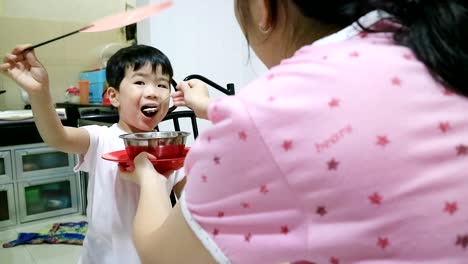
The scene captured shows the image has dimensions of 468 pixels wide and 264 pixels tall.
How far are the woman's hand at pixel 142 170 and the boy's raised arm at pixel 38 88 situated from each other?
0.24 m

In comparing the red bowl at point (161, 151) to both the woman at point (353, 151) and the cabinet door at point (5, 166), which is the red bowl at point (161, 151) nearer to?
the woman at point (353, 151)

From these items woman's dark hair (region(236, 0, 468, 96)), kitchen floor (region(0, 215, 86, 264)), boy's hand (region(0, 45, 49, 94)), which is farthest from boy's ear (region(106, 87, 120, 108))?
kitchen floor (region(0, 215, 86, 264))

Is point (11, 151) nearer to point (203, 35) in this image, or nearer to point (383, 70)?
point (203, 35)

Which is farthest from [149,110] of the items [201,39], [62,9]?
[62,9]

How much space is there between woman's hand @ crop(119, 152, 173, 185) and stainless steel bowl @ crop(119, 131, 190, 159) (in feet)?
0.06

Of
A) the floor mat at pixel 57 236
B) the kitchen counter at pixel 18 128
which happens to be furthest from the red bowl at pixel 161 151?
the kitchen counter at pixel 18 128

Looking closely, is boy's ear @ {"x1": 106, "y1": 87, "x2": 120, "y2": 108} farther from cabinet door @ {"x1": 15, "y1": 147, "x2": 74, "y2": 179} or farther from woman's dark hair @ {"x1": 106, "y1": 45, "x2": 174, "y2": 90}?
cabinet door @ {"x1": 15, "y1": 147, "x2": 74, "y2": 179}

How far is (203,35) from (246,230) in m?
2.21

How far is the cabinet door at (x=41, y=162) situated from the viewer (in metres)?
3.12

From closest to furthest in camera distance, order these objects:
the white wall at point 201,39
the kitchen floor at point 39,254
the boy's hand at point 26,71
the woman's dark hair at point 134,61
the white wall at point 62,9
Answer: the boy's hand at point 26,71, the woman's dark hair at point 134,61, the white wall at point 201,39, the kitchen floor at point 39,254, the white wall at point 62,9

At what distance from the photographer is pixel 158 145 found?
0.95m

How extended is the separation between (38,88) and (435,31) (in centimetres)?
88

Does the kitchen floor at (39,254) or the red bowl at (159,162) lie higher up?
the red bowl at (159,162)

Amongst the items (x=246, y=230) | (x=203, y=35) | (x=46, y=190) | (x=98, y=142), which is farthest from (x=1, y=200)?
(x=246, y=230)
